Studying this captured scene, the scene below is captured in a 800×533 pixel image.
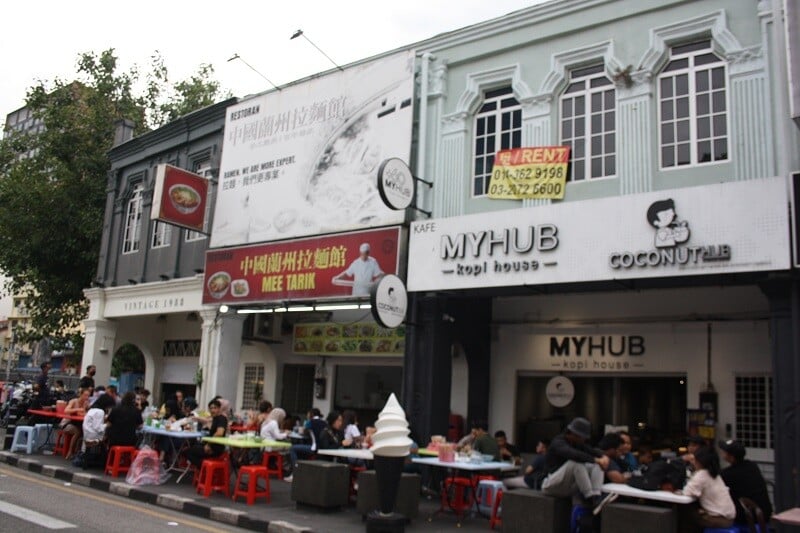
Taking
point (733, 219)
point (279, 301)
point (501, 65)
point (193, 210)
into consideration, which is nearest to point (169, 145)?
point (193, 210)

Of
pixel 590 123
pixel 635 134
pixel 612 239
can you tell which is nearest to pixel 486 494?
pixel 612 239

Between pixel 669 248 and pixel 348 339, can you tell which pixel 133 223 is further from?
pixel 669 248

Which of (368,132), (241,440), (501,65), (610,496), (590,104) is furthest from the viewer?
(368,132)

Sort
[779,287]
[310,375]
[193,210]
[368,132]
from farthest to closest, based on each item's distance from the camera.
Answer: [310,375] → [193,210] → [368,132] → [779,287]

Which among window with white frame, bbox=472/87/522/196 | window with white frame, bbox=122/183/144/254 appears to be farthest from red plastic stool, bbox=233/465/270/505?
window with white frame, bbox=122/183/144/254

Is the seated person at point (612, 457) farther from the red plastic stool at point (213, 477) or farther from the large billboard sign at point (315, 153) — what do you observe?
the large billboard sign at point (315, 153)

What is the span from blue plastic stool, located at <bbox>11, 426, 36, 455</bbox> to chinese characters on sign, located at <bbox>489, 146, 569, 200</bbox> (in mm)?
10689

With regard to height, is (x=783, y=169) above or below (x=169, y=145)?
below

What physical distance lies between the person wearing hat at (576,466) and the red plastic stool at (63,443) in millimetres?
10914

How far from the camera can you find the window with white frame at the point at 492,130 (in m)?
13.3

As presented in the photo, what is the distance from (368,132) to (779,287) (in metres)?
8.30

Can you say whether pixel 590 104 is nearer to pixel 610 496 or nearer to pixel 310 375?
pixel 610 496

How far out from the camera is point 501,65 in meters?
13.5

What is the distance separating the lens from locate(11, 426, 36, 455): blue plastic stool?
14914mm
